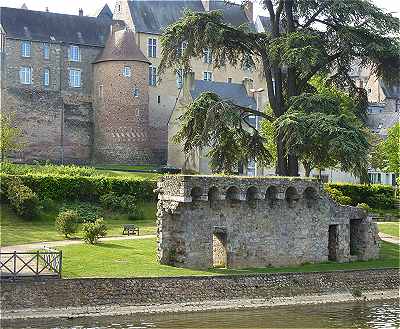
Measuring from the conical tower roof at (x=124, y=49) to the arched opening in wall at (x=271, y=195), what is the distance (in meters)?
38.7

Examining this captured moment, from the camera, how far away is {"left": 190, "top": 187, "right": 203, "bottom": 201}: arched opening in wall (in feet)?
88.3

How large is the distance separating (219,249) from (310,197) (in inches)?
165

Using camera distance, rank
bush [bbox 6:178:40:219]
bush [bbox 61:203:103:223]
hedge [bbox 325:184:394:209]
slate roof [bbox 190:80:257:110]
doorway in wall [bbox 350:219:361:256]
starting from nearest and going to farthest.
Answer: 1. doorway in wall [bbox 350:219:361:256]
2. bush [bbox 6:178:40:219]
3. bush [bbox 61:203:103:223]
4. hedge [bbox 325:184:394:209]
5. slate roof [bbox 190:80:257:110]

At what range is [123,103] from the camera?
6600 centimetres

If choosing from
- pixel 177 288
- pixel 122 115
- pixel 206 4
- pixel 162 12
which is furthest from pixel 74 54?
pixel 177 288

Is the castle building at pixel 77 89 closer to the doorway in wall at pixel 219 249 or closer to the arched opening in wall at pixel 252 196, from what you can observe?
the doorway in wall at pixel 219 249

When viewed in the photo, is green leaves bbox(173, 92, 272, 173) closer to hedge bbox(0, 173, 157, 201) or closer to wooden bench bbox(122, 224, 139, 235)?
wooden bench bbox(122, 224, 139, 235)

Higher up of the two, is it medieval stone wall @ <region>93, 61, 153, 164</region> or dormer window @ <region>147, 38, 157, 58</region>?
dormer window @ <region>147, 38, 157, 58</region>

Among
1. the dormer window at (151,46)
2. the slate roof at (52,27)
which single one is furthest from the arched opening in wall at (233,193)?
the dormer window at (151,46)

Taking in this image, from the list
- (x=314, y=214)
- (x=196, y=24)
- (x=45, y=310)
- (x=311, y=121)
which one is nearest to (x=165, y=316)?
(x=45, y=310)

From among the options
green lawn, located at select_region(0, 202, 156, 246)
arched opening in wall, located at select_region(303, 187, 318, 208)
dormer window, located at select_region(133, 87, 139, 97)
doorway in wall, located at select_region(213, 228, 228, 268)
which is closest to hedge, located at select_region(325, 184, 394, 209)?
green lawn, located at select_region(0, 202, 156, 246)

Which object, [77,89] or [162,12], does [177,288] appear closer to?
[77,89]

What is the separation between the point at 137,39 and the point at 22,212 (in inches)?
1433

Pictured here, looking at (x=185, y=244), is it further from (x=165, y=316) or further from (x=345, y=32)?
(x=345, y=32)
